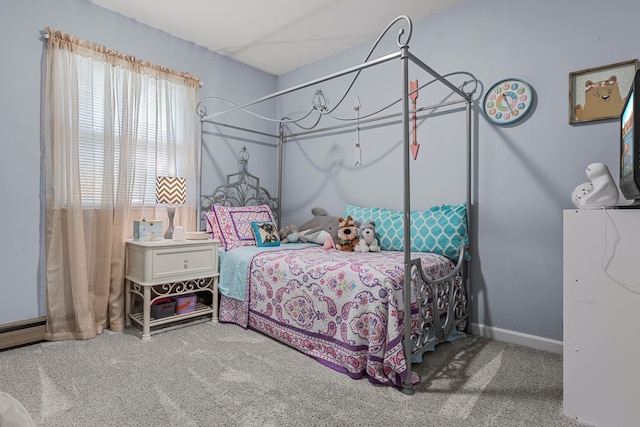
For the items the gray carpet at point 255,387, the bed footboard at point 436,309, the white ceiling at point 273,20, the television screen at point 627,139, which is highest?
the white ceiling at point 273,20

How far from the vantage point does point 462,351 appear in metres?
2.21

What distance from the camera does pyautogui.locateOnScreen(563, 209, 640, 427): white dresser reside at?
1.37m

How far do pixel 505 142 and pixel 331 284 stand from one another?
1.61 meters

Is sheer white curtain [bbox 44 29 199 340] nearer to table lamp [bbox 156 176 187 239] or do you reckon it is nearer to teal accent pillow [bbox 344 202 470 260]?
table lamp [bbox 156 176 187 239]

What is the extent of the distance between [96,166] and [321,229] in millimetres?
1858

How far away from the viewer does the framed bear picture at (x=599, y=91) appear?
6.56ft

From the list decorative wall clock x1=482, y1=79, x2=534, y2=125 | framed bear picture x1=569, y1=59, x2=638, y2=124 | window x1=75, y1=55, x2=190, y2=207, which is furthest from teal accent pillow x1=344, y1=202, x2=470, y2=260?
window x1=75, y1=55, x2=190, y2=207

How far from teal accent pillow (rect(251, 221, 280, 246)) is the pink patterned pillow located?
0.09 metres

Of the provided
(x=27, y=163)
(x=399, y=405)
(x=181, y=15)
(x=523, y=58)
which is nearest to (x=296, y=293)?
(x=399, y=405)

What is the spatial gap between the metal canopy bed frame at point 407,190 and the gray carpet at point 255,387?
0.62 ft

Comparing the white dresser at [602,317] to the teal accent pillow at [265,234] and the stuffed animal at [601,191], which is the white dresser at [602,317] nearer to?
the stuffed animal at [601,191]

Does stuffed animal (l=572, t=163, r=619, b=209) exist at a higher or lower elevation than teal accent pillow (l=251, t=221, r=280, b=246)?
higher

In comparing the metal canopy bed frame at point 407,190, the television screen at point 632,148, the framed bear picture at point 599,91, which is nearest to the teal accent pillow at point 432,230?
the metal canopy bed frame at point 407,190

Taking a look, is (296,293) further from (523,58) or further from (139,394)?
(523,58)
